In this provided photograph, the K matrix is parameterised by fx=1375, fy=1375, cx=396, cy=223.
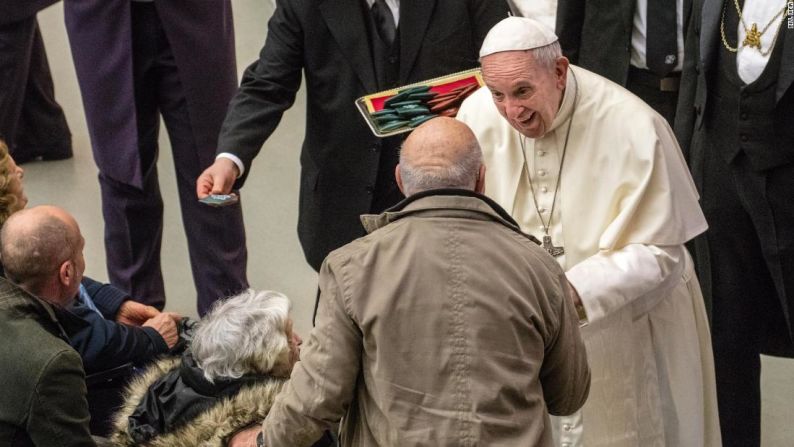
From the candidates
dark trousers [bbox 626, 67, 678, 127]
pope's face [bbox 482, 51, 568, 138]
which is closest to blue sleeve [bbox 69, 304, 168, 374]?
pope's face [bbox 482, 51, 568, 138]

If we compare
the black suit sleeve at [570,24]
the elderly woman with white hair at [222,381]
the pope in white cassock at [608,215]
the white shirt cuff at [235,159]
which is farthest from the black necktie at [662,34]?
the elderly woman with white hair at [222,381]

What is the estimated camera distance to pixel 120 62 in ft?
16.3

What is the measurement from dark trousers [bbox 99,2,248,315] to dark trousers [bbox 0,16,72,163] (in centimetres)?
95

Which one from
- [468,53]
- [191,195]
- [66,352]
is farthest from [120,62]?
[66,352]

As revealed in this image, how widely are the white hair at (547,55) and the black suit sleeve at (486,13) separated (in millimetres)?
793

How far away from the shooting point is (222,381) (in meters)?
3.60

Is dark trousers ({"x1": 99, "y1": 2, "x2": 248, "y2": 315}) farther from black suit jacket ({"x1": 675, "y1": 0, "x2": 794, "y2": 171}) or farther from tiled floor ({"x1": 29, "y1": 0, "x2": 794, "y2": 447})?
black suit jacket ({"x1": 675, "y1": 0, "x2": 794, "y2": 171})

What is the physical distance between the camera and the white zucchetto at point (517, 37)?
347 centimetres

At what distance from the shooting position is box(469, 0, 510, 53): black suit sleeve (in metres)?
4.30

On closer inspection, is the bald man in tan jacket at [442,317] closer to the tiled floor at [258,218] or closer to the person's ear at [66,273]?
the person's ear at [66,273]

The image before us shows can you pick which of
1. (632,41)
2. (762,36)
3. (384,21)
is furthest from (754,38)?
(384,21)

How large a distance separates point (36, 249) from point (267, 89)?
1.09 meters

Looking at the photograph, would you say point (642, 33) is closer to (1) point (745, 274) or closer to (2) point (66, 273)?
(1) point (745, 274)

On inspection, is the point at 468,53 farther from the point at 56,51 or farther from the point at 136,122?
the point at 56,51
